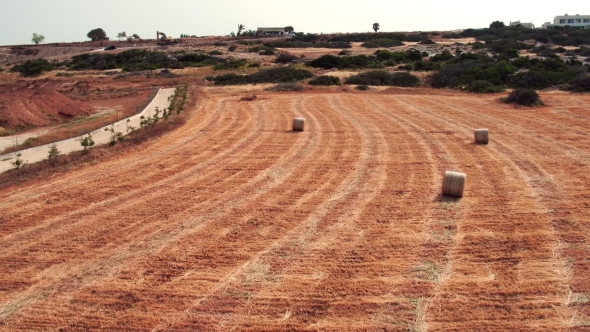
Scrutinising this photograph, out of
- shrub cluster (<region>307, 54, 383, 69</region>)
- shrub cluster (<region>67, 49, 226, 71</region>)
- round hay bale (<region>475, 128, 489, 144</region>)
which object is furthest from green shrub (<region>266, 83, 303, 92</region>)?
shrub cluster (<region>67, 49, 226, 71</region>)

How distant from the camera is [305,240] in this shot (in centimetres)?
804

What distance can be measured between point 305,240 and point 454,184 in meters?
3.47

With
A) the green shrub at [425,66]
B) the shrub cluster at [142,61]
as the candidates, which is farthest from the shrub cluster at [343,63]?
the shrub cluster at [142,61]

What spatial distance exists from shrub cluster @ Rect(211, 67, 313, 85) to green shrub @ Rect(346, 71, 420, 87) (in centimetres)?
392

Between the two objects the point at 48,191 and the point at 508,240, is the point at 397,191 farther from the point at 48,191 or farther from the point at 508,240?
the point at 48,191

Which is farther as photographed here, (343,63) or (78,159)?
(343,63)

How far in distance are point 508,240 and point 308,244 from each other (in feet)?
9.84

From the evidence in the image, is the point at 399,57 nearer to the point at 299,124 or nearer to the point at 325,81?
the point at 325,81

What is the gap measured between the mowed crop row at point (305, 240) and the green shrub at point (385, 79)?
2077 cm


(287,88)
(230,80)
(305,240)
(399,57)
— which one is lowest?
(305,240)

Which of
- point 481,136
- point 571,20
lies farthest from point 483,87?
point 571,20

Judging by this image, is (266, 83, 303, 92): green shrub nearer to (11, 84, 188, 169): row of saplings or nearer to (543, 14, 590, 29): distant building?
(11, 84, 188, 169): row of saplings

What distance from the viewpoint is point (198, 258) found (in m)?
7.48

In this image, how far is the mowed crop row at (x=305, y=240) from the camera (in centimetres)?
599
